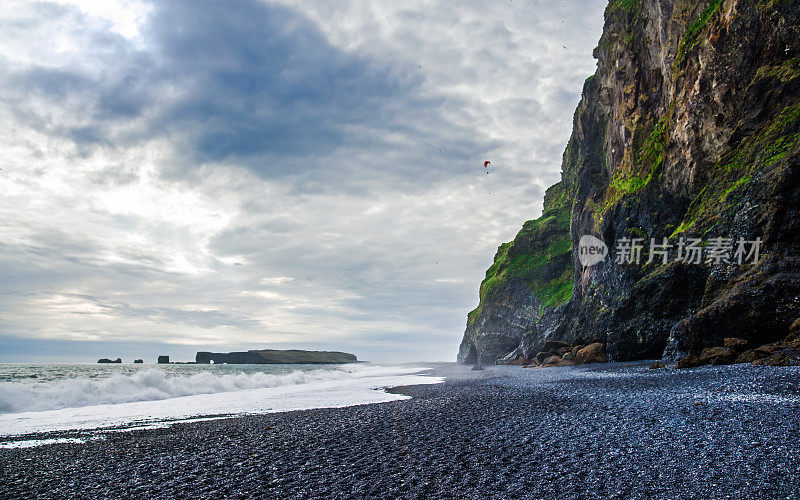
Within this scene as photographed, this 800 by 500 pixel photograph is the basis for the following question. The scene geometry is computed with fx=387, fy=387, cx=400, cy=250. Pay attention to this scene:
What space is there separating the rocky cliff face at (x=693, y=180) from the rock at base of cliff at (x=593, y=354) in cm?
150

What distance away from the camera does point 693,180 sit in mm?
28625

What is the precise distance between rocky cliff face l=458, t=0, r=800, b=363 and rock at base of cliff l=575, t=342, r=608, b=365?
1505 mm

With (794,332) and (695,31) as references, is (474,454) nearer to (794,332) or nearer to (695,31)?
(794,332)

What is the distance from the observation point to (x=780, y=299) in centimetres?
1772

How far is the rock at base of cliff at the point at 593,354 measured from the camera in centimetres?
3266

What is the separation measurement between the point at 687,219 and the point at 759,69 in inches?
399

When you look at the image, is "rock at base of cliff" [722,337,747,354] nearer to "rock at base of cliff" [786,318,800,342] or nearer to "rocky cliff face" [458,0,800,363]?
"rocky cliff face" [458,0,800,363]

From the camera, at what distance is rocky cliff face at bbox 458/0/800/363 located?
65.0 ft

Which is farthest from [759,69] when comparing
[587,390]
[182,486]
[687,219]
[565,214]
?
[565,214]

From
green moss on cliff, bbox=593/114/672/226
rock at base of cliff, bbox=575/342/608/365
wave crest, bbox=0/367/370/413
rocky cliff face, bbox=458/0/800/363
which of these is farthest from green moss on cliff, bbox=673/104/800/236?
wave crest, bbox=0/367/370/413

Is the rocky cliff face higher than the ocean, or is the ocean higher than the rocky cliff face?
the rocky cliff face

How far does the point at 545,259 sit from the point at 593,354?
3934 centimetres

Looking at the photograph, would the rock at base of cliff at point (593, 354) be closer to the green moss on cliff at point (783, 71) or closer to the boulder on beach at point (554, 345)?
the boulder on beach at point (554, 345)

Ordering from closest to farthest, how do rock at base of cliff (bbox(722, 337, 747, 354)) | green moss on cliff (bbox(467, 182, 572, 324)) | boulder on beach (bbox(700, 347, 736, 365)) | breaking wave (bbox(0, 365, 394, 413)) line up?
boulder on beach (bbox(700, 347, 736, 365)), rock at base of cliff (bbox(722, 337, 747, 354)), breaking wave (bbox(0, 365, 394, 413)), green moss on cliff (bbox(467, 182, 572, 324))
